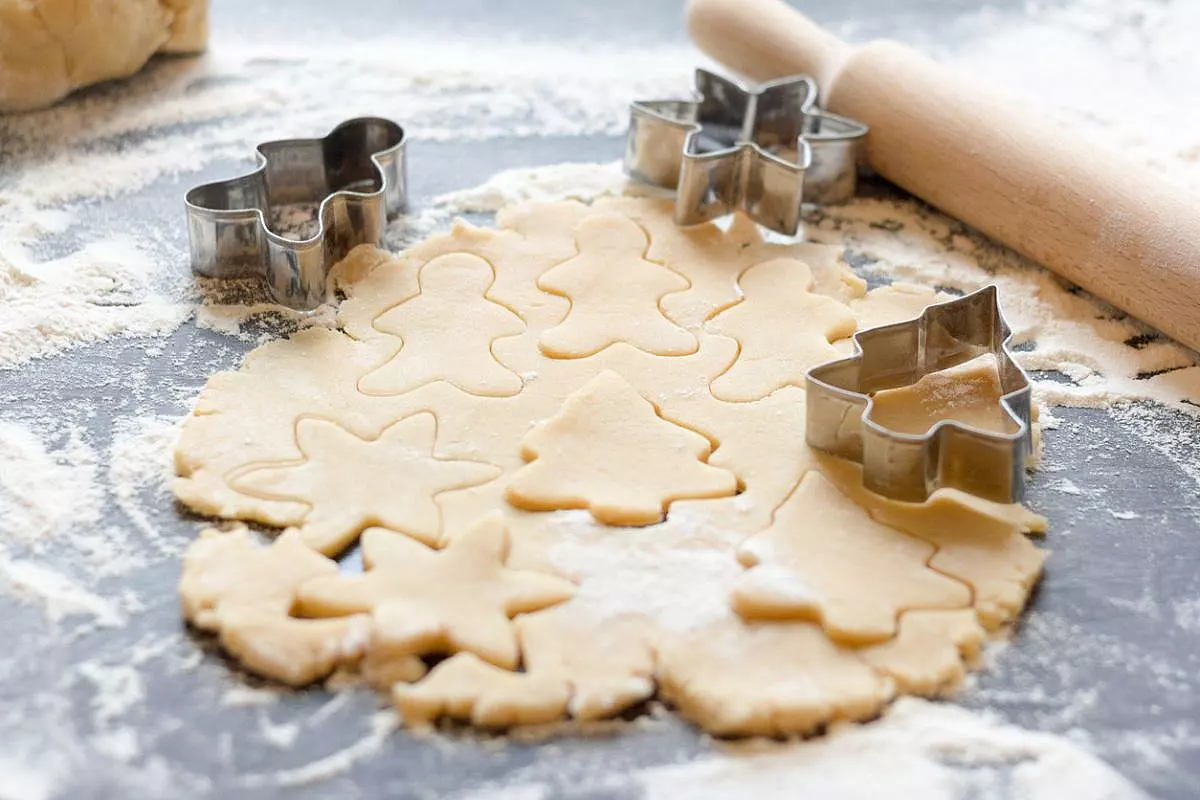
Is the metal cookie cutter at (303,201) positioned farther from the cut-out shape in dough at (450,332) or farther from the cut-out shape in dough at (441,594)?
the cut-out shape in dough at (441,594)

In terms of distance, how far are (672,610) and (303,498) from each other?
0.39m

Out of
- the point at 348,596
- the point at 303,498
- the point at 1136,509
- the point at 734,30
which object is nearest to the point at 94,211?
the point at 303,498

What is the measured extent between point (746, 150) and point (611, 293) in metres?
0.33

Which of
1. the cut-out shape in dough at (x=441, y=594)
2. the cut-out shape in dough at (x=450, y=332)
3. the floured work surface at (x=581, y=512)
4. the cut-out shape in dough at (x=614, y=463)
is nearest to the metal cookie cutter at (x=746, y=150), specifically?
the floured work surface at (x=581, y=512)

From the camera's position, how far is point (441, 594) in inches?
43.1

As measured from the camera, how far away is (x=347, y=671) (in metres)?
1.05

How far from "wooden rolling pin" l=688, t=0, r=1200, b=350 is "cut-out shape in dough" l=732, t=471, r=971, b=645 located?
561mm

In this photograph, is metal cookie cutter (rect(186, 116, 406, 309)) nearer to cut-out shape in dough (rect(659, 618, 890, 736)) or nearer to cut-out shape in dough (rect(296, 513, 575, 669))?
cut-out shape in dough (rect(296, 513, 575, 669))

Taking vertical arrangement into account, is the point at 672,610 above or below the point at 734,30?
below

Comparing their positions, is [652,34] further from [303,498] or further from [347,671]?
[347,671]

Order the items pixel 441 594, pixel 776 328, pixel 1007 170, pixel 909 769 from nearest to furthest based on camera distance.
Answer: pixel 909 769 < pixel 441 594 < pixel 776 328 < pixel 1007 170

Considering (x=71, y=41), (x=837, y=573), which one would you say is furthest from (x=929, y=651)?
(x=71, y=41)

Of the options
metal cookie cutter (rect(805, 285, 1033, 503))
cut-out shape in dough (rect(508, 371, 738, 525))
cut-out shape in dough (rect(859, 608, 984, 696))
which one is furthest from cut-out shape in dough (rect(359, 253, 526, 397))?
cut-out shape in dough (rect(859, 608, 984, 696))

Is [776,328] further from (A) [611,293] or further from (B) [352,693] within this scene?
(B) [352,693]
